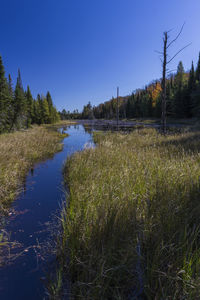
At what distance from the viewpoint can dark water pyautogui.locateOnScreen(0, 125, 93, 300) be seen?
232cm

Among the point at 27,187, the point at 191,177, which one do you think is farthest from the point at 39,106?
the point at 191,177

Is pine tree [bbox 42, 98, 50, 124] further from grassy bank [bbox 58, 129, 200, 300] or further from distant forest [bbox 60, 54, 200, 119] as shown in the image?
grassy bank [bbox 58, 129, 200, 300]

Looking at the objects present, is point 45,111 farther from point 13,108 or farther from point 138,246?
point 138,246

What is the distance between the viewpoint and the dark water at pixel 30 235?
2.32m

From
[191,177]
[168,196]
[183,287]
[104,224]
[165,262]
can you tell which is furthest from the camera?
[191,177]

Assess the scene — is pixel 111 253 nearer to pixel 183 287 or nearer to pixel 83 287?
pixel 83 287

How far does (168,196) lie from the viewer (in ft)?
9.12

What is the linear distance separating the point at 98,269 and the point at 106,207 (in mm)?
828

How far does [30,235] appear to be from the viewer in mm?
3430

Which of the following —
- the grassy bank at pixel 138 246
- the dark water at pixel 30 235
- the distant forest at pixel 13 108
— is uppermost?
the distant forest at pixel 13 108

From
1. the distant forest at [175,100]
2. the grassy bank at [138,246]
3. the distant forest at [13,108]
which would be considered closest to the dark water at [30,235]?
the grassy bank at [138,246]

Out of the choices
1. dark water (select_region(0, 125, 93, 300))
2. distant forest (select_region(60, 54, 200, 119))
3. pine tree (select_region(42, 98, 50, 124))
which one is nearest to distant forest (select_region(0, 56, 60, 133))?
pine tree (select_region(42, 98, 50, 124))

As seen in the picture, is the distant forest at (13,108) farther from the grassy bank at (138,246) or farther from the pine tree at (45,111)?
the grassy bank at (138,246)

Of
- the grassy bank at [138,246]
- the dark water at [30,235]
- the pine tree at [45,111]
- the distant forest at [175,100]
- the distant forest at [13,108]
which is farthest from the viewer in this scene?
the pine tree at [45,111]
